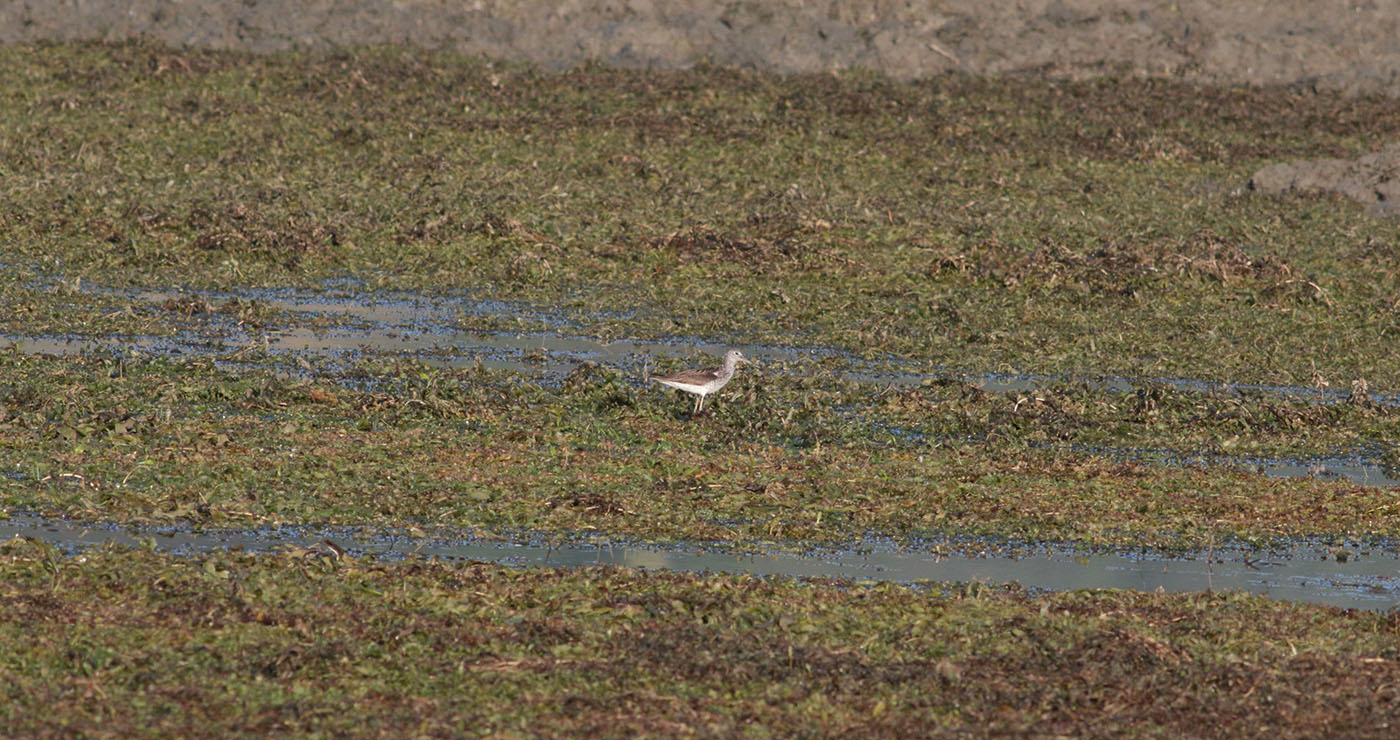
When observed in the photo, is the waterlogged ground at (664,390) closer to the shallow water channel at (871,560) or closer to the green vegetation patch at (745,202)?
the green vegetation patch at (745,202)

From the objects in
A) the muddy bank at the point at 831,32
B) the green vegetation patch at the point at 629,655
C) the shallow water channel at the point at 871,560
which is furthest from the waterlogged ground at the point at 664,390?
the muddy bank at the point at 831,32

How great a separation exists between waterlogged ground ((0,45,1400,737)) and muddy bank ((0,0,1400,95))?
1062 millimetres

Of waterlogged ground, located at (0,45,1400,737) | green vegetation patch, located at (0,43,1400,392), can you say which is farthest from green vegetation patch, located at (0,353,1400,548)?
green vegetation patch, located at (0,43,1400,392)

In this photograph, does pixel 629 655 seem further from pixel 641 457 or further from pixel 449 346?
pixel 449 346

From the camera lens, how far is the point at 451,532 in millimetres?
9516

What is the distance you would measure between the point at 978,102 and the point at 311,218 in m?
10.1

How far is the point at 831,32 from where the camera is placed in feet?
89.5

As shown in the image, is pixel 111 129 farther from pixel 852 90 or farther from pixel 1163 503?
pixel 1163 503

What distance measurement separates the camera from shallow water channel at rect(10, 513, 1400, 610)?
911 centimetres

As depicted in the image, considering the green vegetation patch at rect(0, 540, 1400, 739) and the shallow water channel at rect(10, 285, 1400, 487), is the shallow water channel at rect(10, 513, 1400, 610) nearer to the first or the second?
the green vegetation patch at rect(0, 540, 1400, 739)

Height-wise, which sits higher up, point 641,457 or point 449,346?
point 641,457

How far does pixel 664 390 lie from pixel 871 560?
3.73 m

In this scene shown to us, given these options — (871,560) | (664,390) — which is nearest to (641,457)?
(664,390)

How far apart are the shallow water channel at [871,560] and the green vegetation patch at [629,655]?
44 centimetres
